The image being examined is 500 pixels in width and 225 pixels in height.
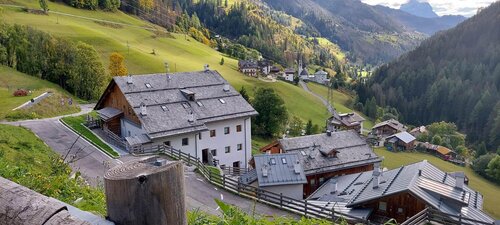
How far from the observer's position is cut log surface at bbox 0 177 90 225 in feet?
8.06

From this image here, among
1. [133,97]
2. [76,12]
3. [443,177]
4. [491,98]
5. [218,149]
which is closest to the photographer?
[443,177]

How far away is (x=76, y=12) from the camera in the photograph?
121 m

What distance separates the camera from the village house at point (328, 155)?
4228 cm

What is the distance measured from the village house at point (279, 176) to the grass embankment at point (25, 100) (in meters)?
21.0

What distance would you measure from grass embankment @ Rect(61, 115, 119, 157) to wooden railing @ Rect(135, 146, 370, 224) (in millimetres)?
2626

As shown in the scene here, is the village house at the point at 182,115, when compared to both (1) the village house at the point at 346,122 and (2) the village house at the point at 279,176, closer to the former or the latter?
(2) the village house at the point at 279,176

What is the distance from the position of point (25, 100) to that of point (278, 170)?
2754cm

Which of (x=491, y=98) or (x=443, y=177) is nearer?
(x=443, y=177)

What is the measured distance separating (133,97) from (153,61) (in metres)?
58.5

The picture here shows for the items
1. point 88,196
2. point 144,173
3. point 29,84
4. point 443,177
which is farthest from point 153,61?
point 144,173

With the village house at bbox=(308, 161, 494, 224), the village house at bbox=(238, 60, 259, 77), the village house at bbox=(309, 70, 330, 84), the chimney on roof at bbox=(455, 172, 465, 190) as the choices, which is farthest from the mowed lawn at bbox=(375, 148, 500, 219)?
the village house at bbox=(309, 70, 330, 84)

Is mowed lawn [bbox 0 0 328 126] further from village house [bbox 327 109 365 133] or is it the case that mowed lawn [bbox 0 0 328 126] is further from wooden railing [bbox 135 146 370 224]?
wooden railing [bbox 135 146 370 224]

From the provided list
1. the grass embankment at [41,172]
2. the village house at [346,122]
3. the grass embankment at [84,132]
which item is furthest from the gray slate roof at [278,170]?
the village house at [346,122]

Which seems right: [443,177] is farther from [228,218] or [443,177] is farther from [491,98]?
[491,98]
